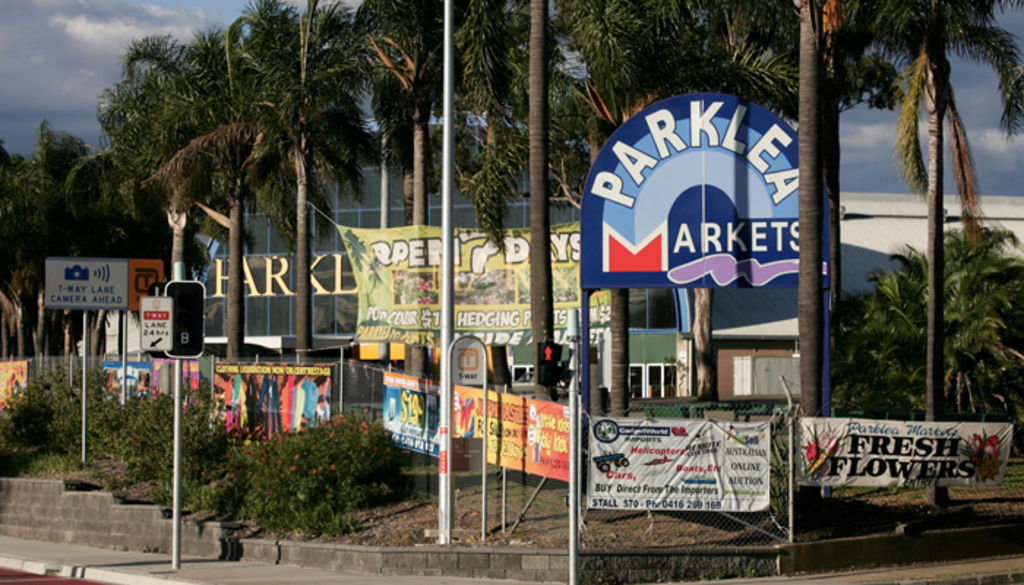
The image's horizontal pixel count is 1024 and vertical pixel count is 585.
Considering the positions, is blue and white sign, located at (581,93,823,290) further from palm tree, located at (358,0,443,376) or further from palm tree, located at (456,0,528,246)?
palm tree, located at (358,0,443,376)

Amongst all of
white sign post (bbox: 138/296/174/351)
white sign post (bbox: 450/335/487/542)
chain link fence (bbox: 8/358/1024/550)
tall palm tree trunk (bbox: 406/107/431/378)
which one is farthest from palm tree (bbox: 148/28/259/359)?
white sign post (bbox: 450/335/487/542)

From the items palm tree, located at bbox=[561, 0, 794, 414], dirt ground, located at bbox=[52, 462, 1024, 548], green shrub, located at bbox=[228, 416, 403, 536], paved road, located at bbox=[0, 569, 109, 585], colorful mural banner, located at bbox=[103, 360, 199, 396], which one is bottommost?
paved road, located at bbox=[0, 569, 109, 585]

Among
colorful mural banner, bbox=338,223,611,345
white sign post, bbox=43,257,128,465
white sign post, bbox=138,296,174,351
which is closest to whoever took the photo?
white sign post, bbox=138,296,174,351

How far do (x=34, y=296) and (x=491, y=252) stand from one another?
3415 cm

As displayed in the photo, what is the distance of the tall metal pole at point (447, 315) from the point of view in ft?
49.8

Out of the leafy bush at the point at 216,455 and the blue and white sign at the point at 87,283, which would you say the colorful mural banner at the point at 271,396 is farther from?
the blue and white sign at the point at 87,283

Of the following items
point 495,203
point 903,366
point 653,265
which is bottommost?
point 903,366

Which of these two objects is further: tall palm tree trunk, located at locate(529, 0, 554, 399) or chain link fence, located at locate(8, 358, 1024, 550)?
tall palm tree trunk, located at locate(529, 0, 554, 399)

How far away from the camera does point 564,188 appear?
35094mm

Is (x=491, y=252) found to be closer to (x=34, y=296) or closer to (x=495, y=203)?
(x=495, y=203)

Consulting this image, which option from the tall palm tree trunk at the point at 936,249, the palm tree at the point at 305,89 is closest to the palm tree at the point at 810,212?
the tall palm tree trunk at the point at 936,249

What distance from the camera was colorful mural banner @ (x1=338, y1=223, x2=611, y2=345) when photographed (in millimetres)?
26422

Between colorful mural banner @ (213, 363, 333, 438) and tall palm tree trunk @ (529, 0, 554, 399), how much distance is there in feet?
12.9

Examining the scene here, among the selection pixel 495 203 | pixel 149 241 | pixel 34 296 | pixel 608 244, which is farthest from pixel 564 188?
pixel 34 296
